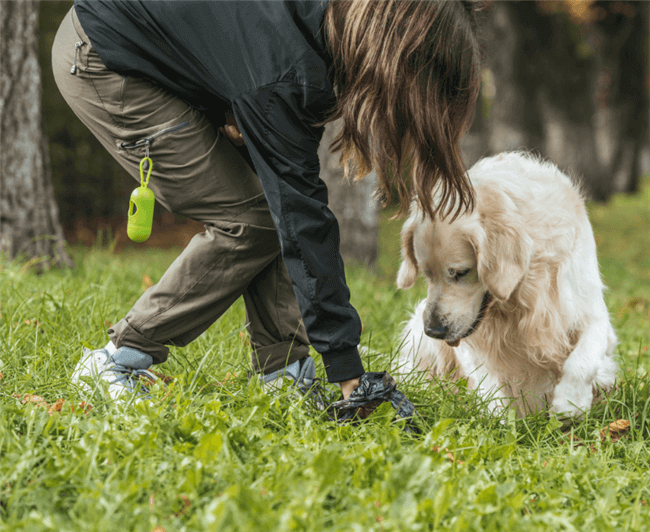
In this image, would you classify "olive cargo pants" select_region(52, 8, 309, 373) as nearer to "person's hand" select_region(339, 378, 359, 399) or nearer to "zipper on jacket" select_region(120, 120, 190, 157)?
"zipper on jacket" select_region(120, 120, 190, 157)

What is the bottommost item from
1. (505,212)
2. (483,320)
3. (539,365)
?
(539,365)

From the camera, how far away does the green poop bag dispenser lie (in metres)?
2.15

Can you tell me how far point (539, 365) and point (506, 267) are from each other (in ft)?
1.79

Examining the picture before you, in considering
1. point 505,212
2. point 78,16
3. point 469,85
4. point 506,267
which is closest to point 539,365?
point 506,267

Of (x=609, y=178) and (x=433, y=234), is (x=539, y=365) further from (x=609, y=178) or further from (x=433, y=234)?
(x=609, y=178)

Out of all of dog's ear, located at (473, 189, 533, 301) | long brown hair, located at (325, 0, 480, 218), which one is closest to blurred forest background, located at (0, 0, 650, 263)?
dog's ear, located at (473, 189, 533, 301)

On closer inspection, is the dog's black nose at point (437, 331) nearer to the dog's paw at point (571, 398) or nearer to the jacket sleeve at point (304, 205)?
the dog's paw at point (571, 398)

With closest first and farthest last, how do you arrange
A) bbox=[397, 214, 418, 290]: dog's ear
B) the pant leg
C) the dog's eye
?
the pant leg → the dog's eye → bbox=[397, 214, 418, 290]: dog's ear

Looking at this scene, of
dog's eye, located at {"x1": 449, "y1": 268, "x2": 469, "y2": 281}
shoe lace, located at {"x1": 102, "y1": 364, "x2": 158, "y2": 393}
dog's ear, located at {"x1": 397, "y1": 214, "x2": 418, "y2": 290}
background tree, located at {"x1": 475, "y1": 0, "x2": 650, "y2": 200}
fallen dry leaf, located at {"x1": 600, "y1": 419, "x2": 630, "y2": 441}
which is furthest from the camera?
background tree, located at {"x1": 475, "y1": 0, "x2": 650, "y2": 200}

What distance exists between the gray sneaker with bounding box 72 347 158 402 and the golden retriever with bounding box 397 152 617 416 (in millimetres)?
1208

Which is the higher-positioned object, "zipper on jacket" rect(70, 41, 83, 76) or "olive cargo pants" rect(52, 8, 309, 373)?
"zipper on jacket" rect(70, 41, 83, 76)

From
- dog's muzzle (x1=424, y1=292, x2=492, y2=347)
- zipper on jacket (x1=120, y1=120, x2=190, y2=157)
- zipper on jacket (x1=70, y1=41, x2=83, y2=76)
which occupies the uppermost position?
zipper on jacket (x1=70, y1=41, x2=83, y2=76)

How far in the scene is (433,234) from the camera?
2.71m

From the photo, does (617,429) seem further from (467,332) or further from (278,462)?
(278,462)
